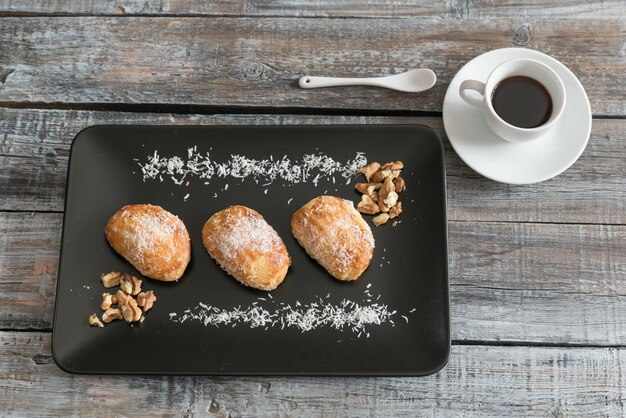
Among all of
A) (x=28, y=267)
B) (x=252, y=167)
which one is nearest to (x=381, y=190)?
(x=252, y=167)

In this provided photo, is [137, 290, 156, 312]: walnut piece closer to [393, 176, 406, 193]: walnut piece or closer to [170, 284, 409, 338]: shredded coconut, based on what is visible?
[170, 284, 409, 338]: shredded coconut

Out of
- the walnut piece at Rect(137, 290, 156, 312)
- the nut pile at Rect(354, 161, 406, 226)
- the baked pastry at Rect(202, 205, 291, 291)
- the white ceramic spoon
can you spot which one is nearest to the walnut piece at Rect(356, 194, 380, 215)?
the nut pile at Rect(354, 161, 406, 226)

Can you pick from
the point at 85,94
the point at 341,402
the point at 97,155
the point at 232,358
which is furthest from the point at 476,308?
the point at 85,94

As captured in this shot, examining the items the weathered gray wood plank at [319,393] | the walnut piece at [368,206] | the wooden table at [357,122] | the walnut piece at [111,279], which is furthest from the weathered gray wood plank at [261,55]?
the weathered gray wood plank at [319,393]

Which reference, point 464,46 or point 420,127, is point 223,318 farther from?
point 464,46

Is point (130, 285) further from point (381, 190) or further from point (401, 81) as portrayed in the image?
point (401, 81)
